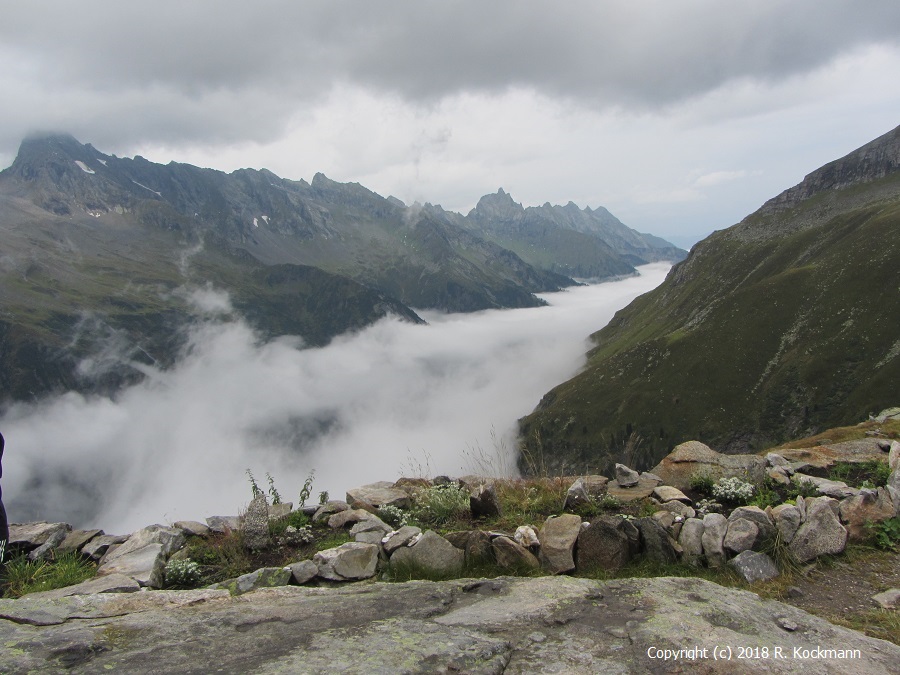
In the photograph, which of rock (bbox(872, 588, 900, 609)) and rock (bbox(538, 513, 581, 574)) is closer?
rock (bbox(872, 588, 900, 609))

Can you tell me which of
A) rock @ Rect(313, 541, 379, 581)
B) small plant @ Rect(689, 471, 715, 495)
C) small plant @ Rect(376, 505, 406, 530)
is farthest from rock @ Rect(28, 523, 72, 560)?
small plant @ Rect(689, 471, 715, 495)

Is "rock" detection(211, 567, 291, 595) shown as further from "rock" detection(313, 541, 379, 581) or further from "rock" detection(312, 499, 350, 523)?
"rock" detection(312, 499, 350, 523)

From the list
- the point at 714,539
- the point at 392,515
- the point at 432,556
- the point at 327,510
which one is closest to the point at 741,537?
the point at 714,539

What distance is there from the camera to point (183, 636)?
6883 mm

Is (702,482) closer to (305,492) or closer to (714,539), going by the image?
(714,539)

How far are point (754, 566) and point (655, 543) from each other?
1.69m

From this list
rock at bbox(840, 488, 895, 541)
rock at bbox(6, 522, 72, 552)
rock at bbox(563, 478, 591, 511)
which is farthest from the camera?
rock at bbox(6, 522, 72, 552)

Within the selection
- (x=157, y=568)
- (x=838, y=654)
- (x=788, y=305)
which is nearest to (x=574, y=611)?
(x=838, y=654)

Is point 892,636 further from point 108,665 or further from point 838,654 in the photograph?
point 108,665

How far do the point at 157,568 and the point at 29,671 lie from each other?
4545mm

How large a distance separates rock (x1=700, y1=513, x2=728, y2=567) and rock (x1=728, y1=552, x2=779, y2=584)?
8.6 inches

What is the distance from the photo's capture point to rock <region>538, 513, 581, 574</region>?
9.63 m

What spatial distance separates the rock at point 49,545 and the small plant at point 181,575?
4974 millimetres

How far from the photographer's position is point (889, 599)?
8.28 metres
